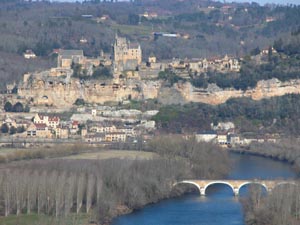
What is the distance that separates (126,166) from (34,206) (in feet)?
18.9

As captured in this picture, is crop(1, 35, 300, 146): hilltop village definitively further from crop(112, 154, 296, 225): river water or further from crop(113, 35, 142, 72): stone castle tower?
crop(112, 154, 296, 225): river water

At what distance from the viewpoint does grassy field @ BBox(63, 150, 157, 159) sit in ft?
156

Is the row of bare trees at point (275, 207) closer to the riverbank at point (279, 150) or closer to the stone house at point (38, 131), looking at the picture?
the riverbank at point (279, 150)

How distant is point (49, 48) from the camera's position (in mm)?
75125

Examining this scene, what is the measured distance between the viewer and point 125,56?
6581cm

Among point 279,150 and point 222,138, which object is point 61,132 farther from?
point 279,150

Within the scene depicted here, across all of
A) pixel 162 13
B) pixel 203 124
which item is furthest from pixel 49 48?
pixel 162 13

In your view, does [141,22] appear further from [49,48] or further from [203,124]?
[203,124]

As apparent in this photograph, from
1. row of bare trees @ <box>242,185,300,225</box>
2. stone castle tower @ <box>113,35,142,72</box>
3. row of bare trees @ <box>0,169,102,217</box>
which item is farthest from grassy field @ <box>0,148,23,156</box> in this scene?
stone castle tower @ <box>113,35,142,72</box>

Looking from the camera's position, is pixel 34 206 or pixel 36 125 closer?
pixel 34 206

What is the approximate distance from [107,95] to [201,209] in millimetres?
22038

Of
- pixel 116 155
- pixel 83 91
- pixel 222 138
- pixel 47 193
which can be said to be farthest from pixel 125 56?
pixel 47 193

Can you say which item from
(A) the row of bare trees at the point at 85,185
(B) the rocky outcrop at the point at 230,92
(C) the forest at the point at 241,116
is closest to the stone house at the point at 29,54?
(B) the rocky outcrop at the point at 230,92

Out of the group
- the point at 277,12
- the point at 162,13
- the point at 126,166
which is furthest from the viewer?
the point at 162,13
